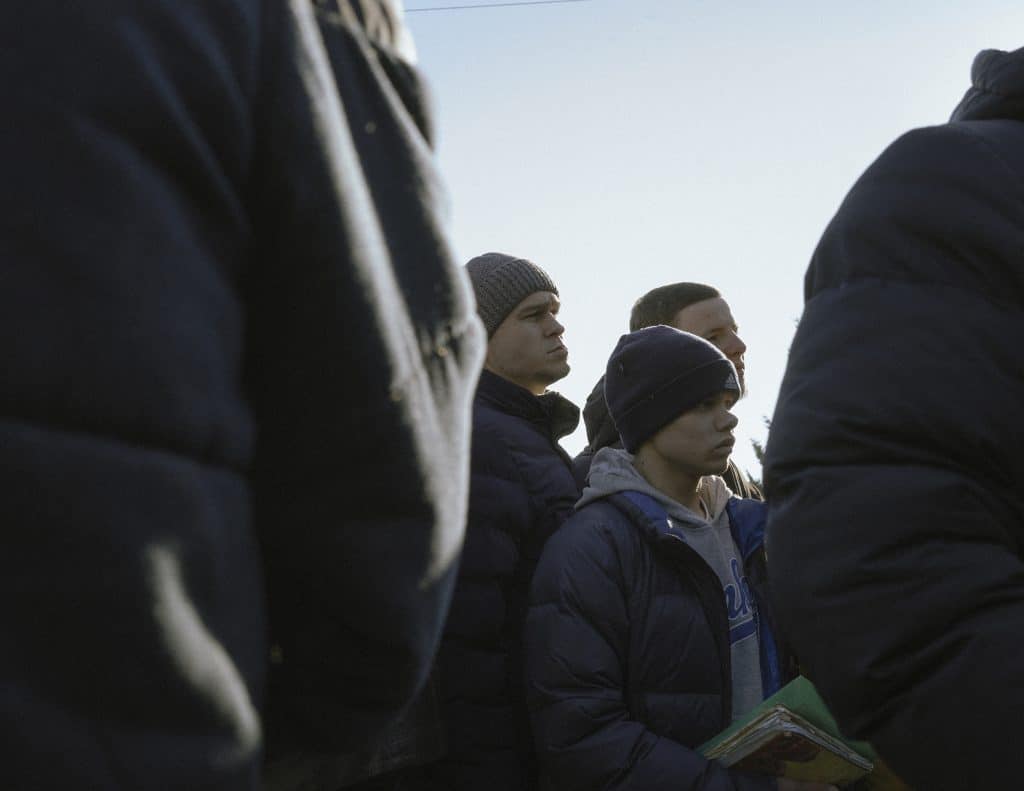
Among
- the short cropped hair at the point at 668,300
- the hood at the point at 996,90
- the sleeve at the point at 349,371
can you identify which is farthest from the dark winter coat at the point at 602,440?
the sleeve at the point at 349,371

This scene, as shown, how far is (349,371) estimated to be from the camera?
2.06 ft

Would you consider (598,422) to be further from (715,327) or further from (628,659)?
(628,659)

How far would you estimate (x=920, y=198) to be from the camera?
1.24 meters

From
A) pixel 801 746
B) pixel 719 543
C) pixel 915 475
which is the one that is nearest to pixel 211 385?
pixel 915 475

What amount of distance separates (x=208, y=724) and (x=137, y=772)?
1.7 inches

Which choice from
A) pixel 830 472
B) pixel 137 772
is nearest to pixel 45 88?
pixel 137 772

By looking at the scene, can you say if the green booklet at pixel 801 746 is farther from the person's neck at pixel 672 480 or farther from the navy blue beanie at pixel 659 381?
the navy blue beanie at pixel 659 381

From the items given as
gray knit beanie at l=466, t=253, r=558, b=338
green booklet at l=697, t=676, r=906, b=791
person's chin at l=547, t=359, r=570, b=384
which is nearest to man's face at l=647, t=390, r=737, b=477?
person's chin at l=547, t=359, r=570, b=384

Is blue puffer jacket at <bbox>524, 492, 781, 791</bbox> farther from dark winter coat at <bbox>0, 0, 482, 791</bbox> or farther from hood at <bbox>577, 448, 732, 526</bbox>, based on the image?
dark winter coat at <bbox>0, 0, 482, 791</bbox>

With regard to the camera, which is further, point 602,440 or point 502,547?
Result: point 602,440

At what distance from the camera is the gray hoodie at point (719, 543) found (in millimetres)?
2531

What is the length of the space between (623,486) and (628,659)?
0.47 meters

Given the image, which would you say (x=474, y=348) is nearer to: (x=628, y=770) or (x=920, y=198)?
(x=920, y=198)

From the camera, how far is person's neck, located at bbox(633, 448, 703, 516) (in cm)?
283
